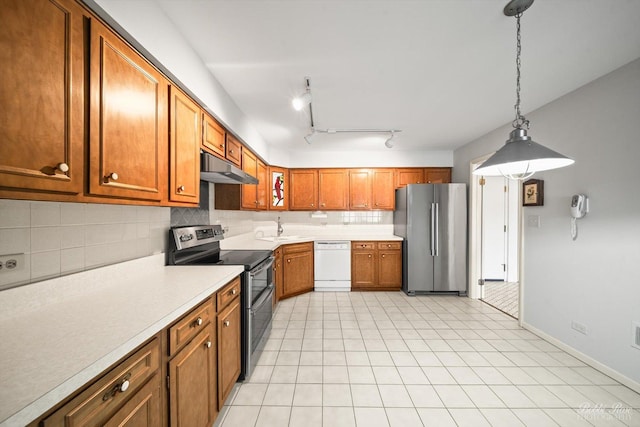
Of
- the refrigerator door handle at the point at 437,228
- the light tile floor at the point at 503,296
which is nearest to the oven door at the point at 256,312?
the refrigerator door handle at the point at 437,228

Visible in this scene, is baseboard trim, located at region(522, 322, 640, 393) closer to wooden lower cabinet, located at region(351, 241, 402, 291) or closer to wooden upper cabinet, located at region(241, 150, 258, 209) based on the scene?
wooden lower cabinet, located at region(351, 241, 402, 291)

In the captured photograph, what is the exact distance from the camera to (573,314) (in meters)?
2.28

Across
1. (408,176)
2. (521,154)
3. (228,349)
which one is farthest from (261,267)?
(408,176)

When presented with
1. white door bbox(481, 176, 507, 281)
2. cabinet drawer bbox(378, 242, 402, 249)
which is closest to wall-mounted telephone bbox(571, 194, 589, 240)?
cabinet drawer bbox(378, 242, 402, 249)

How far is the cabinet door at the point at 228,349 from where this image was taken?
5.01ft

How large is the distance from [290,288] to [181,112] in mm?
2890

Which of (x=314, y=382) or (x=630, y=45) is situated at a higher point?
(x=630, y=45)

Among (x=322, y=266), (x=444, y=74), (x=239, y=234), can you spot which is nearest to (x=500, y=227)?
(x=322, y=266)

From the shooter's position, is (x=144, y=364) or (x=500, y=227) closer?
(x=144, y=364)

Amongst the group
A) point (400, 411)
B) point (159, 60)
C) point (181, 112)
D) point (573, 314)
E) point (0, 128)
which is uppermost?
point (159, 60)

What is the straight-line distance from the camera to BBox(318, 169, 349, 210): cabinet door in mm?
4543

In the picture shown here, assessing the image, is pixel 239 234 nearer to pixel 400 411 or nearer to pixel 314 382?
pixel 314 382

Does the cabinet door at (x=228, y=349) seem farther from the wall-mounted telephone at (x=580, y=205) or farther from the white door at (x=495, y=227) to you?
the white door at (x=495, y=227)

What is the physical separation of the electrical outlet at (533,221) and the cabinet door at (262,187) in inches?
131
